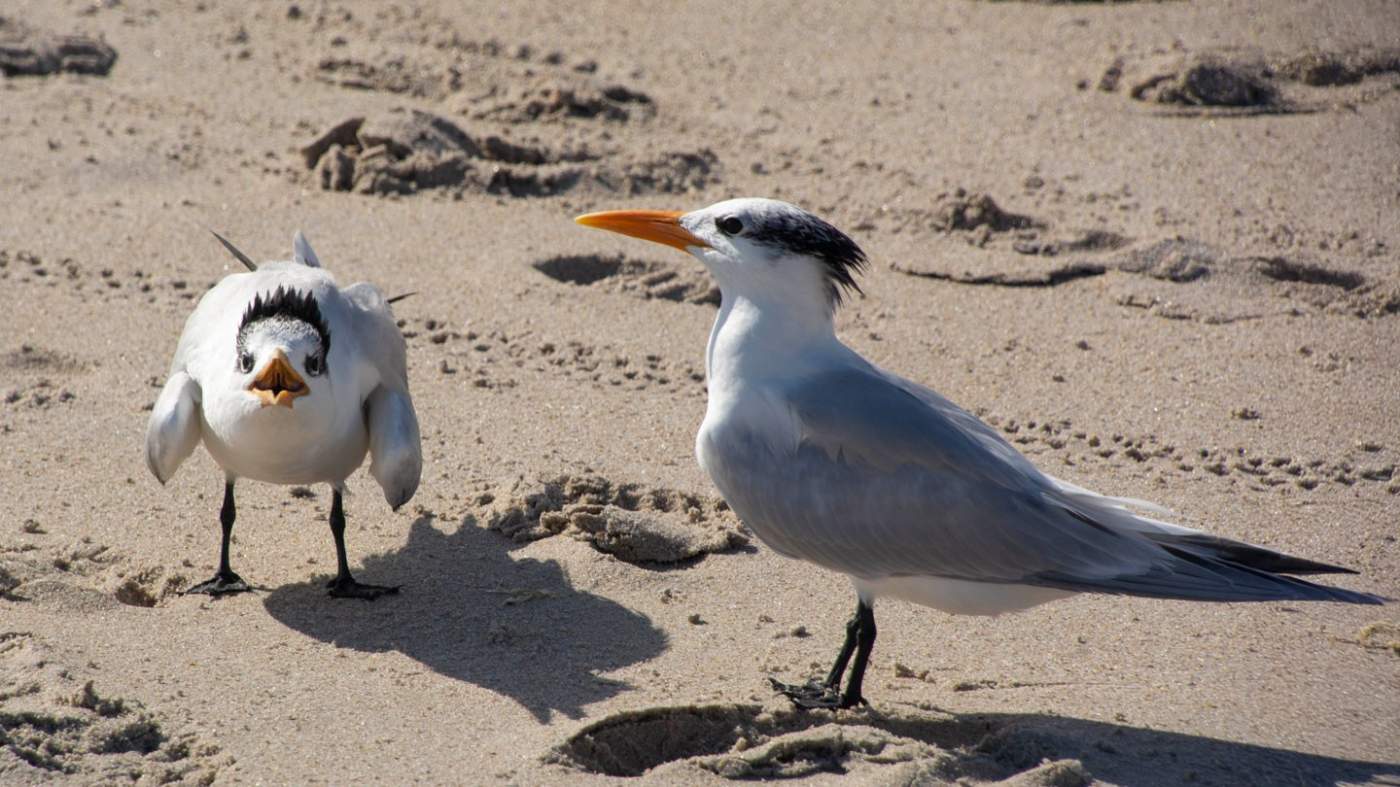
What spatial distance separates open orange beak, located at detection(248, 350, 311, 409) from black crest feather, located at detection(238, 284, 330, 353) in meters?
0.20

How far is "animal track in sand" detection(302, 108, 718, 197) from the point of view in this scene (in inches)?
269

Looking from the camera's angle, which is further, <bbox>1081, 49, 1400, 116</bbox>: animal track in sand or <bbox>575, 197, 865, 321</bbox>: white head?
<bbox>1081, 49, 1400, 116</bbox>: animal track in sand

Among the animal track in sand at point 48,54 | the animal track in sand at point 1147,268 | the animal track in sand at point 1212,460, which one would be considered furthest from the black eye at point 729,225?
the animal track in sand at point 48,54

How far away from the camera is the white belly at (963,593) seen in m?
3.67

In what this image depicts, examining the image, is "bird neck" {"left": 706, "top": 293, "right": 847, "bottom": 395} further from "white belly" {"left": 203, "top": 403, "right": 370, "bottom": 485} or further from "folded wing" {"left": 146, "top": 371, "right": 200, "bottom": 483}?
"folded wing" {"left": 146, "top": 371, "right": 200, "bottom": 483}

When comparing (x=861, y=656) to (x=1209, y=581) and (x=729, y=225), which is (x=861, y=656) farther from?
(x=729, y=225)

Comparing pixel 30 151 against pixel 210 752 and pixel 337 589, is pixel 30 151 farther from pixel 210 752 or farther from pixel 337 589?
pixel 210 752

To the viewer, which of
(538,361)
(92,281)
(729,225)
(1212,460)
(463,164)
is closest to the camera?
(729,225)

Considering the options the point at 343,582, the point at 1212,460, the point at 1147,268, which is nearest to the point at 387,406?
the point at 343,582

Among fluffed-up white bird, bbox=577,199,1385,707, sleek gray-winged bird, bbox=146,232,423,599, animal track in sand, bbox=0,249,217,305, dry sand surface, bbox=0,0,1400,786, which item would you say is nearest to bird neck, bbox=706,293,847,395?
fluffed-up white bird, bbox=577,199,1385,707

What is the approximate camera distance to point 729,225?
394 centimetres

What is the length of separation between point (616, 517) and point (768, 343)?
88 centimetres

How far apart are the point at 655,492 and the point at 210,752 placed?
1735mm

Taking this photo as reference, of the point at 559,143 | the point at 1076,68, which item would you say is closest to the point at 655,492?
the point at 559,143
